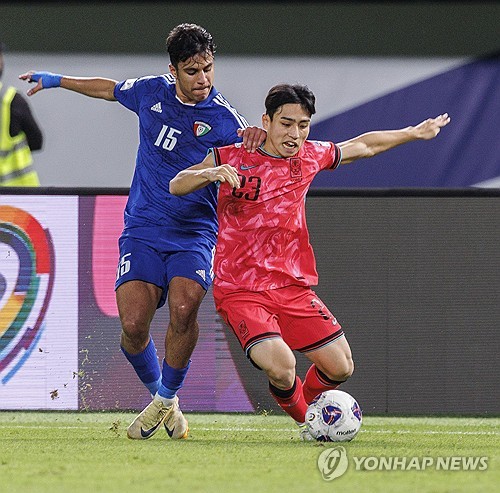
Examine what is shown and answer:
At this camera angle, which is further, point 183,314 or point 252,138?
point 183,314

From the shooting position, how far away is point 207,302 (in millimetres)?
8430

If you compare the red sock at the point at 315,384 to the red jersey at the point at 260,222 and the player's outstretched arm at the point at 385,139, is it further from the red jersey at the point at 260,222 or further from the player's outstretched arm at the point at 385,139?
the player's outstretched arm at the point at 385,139

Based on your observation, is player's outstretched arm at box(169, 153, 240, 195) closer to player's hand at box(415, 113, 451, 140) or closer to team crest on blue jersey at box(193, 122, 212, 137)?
team crest on blue jersey at box(193, 122, 212, 137)

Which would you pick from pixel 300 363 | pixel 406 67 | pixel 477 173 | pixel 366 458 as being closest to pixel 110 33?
pixel 406 67

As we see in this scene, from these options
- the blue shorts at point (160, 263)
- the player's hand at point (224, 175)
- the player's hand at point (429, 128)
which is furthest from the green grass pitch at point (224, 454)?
the player's hand at point (429, 128)

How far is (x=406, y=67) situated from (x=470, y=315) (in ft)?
10.5

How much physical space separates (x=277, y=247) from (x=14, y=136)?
336 cm

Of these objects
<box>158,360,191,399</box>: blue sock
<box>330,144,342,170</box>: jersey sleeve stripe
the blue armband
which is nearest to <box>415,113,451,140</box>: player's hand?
<box>330,144,342,170</box>: jersey sleeve stripe

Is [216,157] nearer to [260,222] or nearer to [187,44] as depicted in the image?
[260,222]

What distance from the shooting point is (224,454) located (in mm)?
6086

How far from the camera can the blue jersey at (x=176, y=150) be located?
702 cm

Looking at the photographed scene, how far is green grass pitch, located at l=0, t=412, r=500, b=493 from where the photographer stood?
16.7 ft

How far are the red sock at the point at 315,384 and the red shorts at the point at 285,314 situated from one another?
0.18 m

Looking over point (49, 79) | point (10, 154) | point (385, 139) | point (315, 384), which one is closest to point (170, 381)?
point (315, 384)
